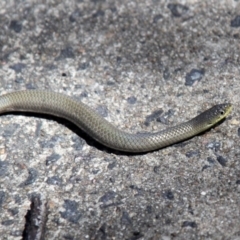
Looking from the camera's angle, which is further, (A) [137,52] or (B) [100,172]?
(A) [137,52]

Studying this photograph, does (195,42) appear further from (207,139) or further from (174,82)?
(207,139)

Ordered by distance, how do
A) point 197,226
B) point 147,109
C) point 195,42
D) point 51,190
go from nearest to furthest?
point 197,226
point 51,190
point 147,109
point 195,42

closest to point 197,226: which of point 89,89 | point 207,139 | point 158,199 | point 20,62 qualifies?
point 158,199

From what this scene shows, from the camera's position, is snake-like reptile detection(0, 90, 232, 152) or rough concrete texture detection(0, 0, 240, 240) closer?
rough concrete texture detection(0, 0, 240, 240)

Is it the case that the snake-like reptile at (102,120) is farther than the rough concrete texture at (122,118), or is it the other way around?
the snake-like reptile at (102,120)
